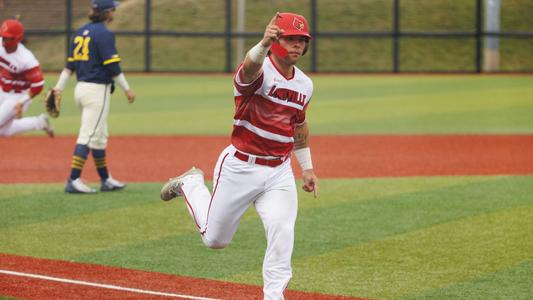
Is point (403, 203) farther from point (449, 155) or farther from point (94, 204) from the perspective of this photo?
point (449, 155)

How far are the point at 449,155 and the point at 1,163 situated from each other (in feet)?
21.1

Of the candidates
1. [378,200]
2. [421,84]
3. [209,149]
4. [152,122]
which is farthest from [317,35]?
[378,200]

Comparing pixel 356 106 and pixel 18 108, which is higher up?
pixel 18 108

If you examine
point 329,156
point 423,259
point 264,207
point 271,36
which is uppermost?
point 271,36

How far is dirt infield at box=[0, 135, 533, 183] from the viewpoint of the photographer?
13.4 metres

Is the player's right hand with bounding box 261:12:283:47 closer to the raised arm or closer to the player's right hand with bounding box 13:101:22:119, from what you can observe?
the raised arm

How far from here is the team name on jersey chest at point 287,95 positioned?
20.7 ft

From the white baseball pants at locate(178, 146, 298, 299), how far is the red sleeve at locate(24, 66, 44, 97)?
6.19 meters

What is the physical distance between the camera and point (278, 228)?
6203 millimetres

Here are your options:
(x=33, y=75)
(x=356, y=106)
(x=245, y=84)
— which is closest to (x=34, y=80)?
(x=33, y=75)

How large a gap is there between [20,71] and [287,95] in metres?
7.12

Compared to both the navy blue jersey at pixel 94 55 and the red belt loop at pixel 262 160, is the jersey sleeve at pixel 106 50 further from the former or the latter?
the red belt loop at pixel 262 160

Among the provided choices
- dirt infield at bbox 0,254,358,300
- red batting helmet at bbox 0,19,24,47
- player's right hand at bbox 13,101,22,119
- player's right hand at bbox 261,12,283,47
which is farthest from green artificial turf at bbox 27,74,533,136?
player's right hand at bbox 261,12,283,47

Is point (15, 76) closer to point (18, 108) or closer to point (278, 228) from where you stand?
point (18, 108)
